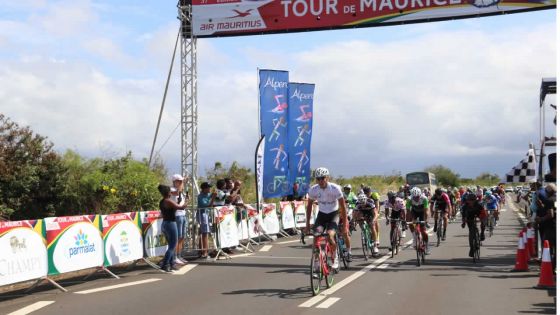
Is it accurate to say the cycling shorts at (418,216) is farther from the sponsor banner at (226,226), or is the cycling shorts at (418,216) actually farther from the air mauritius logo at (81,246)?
the air mauritius logo at (81,246)

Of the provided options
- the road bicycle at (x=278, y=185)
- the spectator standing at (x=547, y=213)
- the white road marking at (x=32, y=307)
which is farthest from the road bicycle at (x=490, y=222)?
the white road marking at (x=32, y=307)

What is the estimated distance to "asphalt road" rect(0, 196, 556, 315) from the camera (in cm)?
845

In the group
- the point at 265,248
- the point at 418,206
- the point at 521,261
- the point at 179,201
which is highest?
the point at 179,201

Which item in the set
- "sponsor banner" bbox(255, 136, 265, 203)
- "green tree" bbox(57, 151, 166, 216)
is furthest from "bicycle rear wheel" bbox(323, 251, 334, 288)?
"sponsor banner" bbox(255, 136, 265, 203)

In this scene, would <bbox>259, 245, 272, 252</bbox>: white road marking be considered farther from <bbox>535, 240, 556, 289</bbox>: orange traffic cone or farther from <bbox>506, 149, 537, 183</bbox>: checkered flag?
<bbox>506, 149, 537, 183</bbox>: checkered flag

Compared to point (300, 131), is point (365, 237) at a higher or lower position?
lower

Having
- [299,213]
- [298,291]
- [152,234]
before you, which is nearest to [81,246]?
[152,234]

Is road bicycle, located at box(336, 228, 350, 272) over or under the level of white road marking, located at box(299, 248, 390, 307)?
over

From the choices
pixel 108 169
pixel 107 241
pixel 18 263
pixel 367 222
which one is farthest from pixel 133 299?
pixel 108 169

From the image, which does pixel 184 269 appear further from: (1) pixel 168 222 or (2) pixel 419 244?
(2) pixel 419 244

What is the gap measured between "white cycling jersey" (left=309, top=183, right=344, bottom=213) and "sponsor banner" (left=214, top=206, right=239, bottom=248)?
5.57 meters

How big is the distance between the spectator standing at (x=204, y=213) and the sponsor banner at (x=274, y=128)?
20.9ft

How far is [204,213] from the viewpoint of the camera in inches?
605

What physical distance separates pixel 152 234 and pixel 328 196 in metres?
4.56
